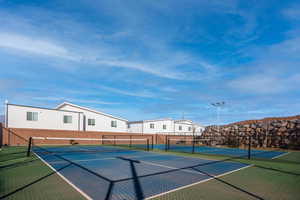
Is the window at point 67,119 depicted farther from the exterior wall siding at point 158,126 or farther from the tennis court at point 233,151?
the exterior wall siding at point 158,126

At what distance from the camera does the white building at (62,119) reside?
23.9 m

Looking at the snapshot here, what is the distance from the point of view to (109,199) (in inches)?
163

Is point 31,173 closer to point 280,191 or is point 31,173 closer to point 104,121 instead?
point 280,191

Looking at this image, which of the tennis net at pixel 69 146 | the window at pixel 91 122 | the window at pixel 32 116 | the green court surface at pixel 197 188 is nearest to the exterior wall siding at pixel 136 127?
the tennis net at pixel 69 146

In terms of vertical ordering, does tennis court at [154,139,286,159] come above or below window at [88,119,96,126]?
below

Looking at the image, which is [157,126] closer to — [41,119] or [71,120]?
[71,120]

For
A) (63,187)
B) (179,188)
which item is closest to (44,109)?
(63,187)

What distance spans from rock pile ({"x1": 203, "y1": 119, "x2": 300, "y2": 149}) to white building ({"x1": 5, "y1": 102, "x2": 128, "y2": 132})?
1826 centimetres

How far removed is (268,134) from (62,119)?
1097 inches

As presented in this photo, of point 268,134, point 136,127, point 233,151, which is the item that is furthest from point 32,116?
point 268,134

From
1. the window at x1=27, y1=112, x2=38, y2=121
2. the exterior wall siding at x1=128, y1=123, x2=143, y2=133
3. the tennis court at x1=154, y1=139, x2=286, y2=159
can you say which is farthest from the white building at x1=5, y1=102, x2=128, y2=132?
the tennis court at x1=154, y1=139, x2=286, y2=159

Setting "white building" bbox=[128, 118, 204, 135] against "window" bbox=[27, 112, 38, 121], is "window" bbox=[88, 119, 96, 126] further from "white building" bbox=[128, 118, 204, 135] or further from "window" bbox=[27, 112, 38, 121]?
"white building" bbox=[128, 118, 204, 135]

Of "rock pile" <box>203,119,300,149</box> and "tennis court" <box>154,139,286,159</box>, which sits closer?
"tennis court" <box>154,139,286,159</box>

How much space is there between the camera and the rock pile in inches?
851
